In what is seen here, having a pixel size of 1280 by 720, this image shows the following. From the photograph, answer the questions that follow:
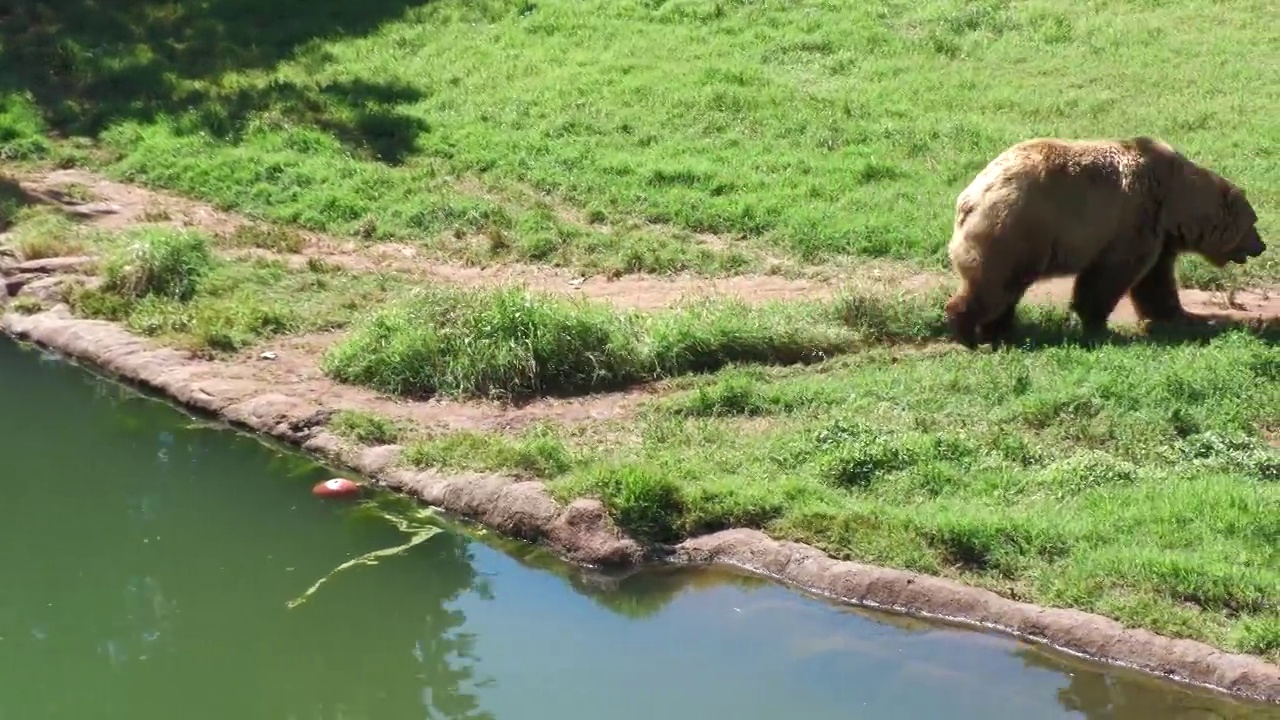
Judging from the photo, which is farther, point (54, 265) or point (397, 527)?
point (54, 265)

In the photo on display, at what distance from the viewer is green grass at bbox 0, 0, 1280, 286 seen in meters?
13.3

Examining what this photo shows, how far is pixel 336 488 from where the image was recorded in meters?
9.23

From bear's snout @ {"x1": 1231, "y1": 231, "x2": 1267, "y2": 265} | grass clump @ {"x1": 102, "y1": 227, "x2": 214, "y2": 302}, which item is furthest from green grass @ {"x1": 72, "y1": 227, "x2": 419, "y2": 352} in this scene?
bear's snout @ {"x1": 1231, "y1": 231, "x2": 1267, "y2": 265}

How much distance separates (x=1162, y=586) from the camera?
7.47 meters

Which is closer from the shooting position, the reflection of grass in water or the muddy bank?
the muddy bank

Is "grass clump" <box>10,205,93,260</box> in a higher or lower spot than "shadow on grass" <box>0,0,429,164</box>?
lower

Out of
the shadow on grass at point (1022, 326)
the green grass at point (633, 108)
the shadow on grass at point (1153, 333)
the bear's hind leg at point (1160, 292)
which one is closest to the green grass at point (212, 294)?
the green grass at point (633, 108)

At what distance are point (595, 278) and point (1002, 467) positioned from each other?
4510 mm

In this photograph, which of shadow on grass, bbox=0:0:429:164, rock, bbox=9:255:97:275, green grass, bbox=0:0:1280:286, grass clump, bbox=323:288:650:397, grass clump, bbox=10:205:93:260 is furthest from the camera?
shadow on grass, bbox=0:0:429:164

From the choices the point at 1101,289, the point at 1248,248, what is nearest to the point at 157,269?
the point at 1101,289

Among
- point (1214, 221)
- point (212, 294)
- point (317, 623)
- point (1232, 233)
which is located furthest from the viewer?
point (212, 294)

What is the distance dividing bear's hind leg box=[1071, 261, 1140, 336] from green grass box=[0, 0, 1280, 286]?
1536 mm

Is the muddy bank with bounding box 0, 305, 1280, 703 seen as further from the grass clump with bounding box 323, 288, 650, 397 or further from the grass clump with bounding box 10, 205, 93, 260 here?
the grass clump with bounding box 10, 205, 93, 260

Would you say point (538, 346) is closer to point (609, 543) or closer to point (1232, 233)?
point (609, 543)
